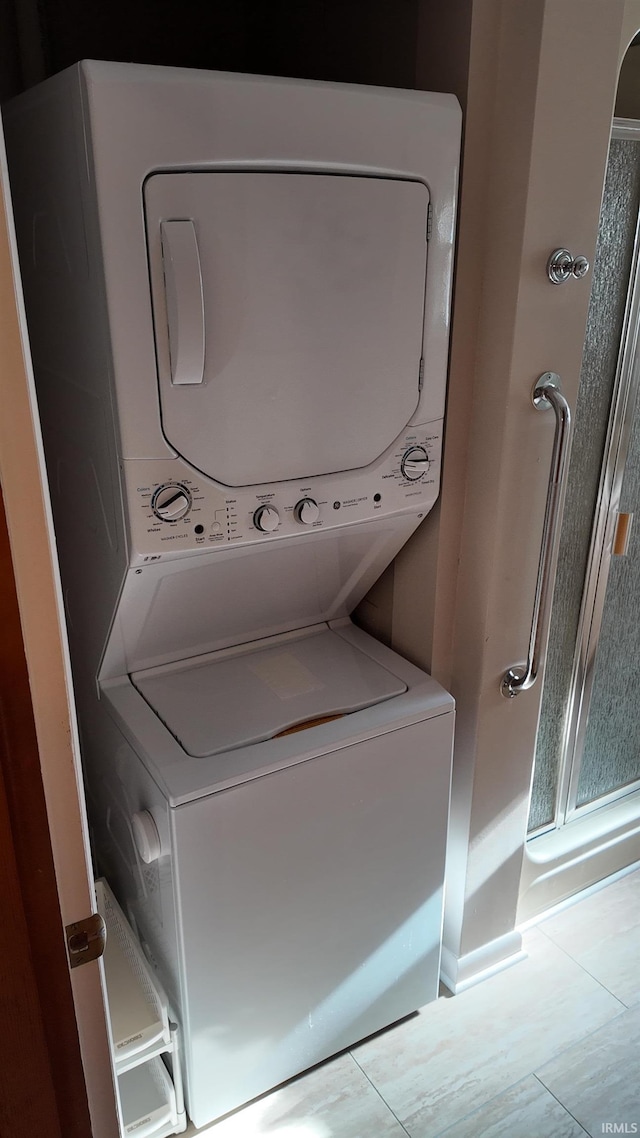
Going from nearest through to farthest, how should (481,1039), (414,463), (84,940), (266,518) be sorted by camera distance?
(84,940), (266,518), (414,463), (481,1039)

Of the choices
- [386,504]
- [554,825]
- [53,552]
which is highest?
[53,552]

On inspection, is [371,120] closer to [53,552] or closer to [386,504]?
[386,504]

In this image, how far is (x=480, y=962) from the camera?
1.86 metres

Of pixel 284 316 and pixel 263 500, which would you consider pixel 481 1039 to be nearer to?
pixel 263 500

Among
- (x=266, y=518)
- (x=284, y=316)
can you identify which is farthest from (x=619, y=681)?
(x=284, y=316)

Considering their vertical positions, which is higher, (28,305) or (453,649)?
(28,305)

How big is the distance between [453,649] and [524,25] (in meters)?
1.07

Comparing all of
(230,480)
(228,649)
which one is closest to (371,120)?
(230,480)

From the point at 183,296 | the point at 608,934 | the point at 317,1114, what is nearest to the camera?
the point at 183,296

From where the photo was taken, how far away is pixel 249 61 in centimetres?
179

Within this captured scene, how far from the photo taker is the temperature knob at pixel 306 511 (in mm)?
1308

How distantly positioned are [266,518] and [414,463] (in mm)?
303

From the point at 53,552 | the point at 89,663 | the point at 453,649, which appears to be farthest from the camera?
the point at 453,649

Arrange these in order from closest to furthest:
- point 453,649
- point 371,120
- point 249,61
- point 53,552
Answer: point 53,552 → point 371,120 → point 453,649 → point 249,61
